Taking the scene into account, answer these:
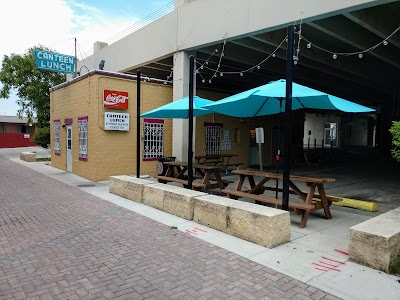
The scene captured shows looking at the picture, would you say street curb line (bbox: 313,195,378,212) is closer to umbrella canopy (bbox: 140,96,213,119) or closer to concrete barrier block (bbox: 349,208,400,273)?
concrete barrier block (bbox: 349,208,400,273)

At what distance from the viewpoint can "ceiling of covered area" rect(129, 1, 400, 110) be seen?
855cm

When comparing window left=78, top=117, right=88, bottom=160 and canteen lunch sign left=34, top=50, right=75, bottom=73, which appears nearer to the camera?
window left=78, top=117, right=88, bottom=160

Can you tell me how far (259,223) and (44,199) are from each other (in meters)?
5.69

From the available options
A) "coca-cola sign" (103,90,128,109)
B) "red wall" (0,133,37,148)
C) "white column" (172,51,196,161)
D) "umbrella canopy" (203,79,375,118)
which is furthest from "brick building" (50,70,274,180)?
"red wall" (0,133,37,148)

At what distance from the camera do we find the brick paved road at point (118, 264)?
10.7ft

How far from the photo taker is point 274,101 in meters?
7.44

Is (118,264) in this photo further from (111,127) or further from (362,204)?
(111,127)

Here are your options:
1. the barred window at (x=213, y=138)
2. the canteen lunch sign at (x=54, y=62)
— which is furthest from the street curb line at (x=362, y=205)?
the canteen lunch sign at (x=54, y=62)

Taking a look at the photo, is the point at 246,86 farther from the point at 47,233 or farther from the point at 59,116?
the point at 47,233

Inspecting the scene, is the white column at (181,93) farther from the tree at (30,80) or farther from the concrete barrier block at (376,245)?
the tree at (30,80)

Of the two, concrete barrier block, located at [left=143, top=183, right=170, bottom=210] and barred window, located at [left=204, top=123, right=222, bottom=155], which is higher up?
barred window, located at [left=204, top=123, right=222, bottom=155]

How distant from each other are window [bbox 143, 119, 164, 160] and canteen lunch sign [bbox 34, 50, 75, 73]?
16.1 feet

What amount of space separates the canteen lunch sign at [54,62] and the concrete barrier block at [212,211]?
10.5m

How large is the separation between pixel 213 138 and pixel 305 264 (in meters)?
10.1
